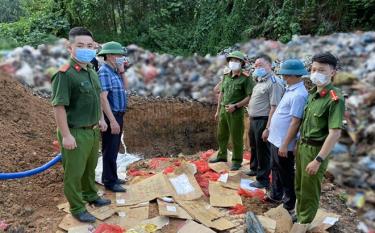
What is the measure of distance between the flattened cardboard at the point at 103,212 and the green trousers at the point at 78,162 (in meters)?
0.15

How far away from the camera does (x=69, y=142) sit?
3.23m

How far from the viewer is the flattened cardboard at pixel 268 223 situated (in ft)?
12.3

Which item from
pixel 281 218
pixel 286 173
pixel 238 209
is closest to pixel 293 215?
pixel 281 218

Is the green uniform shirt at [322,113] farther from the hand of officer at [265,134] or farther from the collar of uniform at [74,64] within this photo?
the collar of uniform at [74,64]

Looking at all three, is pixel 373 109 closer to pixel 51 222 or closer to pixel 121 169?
pixel 121 169

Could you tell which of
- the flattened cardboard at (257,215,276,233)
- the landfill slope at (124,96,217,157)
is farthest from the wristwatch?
the landfill slope at (124,96,217,157)

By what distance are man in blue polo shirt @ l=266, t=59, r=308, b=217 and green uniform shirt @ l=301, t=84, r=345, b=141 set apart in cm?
13

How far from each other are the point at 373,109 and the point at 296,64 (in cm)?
310

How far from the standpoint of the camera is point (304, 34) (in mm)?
9016

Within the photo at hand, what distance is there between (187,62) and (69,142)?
6686 millimetres

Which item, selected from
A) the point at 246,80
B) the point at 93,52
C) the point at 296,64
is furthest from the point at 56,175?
the point at 296,64

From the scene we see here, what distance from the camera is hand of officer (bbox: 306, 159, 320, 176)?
321cm

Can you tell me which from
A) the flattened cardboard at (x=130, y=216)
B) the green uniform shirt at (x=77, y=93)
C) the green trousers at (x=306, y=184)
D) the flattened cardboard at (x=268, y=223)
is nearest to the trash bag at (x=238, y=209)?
the flattened cardboard at (x=268, y=223)

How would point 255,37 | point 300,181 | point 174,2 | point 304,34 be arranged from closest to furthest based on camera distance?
point 300,181
point 304,34
point 255,37
point 174,2
